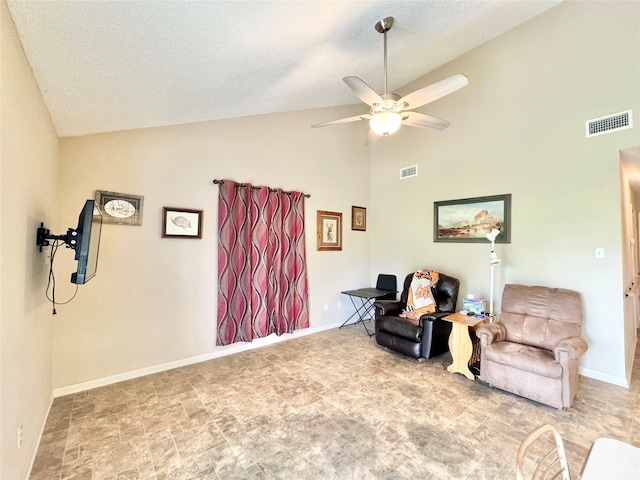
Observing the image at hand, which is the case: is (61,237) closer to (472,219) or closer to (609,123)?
(472,219)

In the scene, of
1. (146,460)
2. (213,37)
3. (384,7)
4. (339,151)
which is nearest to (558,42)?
(384,7)

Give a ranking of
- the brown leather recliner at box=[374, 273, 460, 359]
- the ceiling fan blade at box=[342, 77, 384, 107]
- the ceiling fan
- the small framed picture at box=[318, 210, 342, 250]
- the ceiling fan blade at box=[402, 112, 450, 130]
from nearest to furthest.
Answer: the ceiling fan blade at box=[342, 77, 384, 107] → the ceiling fan → the ceiling fan blade at box=[402, 112, 450, 130] → the brown leather recliner at box=[374, 273, 460, 359] → the small framed picture at box=[318, 210, 342, 250]

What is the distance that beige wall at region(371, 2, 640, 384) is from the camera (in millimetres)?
2797

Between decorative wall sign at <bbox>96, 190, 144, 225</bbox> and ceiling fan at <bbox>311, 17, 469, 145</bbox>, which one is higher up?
ceiling fan at <bbox>311, 17, 469, 145</bbox>

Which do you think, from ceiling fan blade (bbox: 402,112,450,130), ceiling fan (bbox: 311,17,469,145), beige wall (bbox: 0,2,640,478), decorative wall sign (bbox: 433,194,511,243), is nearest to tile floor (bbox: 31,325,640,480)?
beige wall (bbox: 0,2,640,478)

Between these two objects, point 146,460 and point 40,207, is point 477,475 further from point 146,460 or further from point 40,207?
point 40,207

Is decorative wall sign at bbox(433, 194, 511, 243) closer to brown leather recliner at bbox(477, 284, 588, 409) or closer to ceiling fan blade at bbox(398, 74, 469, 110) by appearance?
brown leather recliner at bbox(477, 284, 588, 409)

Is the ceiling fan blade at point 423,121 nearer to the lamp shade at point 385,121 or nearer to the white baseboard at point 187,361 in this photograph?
the lamp shade at point 385,121

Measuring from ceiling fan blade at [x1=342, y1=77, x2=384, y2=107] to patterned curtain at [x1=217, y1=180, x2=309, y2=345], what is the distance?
1.89 m

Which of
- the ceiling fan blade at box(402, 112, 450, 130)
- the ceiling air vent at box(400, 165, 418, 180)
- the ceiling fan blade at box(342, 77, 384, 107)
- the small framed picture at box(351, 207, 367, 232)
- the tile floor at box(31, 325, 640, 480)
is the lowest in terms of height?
the tile floor at box(31, 325, 640, 480)

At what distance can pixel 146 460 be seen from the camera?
181 cm

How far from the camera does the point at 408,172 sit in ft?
15.3

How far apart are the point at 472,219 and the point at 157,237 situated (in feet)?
12.9

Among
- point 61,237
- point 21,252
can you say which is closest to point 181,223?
point 61,237
